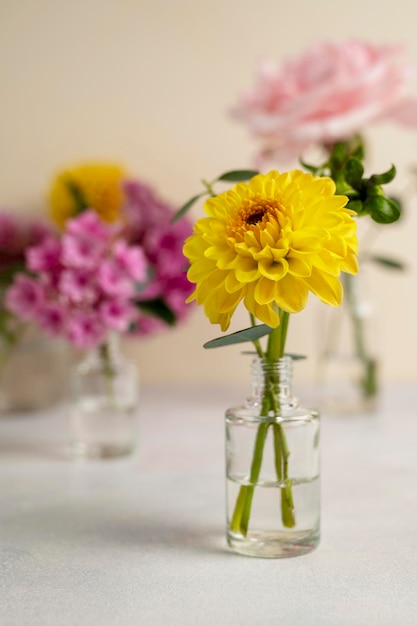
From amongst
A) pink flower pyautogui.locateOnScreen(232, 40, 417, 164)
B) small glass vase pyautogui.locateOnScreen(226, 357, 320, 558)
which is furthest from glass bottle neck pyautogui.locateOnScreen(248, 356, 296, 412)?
pink flower pyautogui.locateOnScreen(232, 40, 417, 164)

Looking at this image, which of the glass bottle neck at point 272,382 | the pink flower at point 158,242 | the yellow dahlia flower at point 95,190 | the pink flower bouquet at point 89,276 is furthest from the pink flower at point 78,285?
the glass bottle neck at point 272,382

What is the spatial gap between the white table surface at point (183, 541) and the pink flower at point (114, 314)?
162mm

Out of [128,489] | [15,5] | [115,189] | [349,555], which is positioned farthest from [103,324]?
[15,5]

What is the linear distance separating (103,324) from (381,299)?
2.04 ft

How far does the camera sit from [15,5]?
1.53 metres

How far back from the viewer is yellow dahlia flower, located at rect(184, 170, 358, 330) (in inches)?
23.9

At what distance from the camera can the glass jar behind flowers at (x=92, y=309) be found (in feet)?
3.44

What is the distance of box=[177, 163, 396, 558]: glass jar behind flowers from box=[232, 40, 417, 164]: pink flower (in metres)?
0.50

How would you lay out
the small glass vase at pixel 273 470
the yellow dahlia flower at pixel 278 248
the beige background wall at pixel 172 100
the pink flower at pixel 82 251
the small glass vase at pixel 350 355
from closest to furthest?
the yellow dahlia flower at pixel 278 248
the small glass vase at pixel 273 470
the pink flower at pixel 82 251
the small glass vase at pixel 350 355
the beige background wall at pixel 172 100

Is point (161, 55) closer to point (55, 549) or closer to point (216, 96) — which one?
point (216, 96)

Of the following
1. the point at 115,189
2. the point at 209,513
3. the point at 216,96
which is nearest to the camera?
the point at 209,513

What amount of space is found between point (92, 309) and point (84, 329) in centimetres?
3

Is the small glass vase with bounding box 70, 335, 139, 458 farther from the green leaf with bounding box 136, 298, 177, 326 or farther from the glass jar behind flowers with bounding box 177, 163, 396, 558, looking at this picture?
the glass jar behind flowers with bounding box 177, 163, 396, 558

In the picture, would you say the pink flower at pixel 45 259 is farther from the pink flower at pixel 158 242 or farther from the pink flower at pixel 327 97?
the pink flower at pixel 327 97
